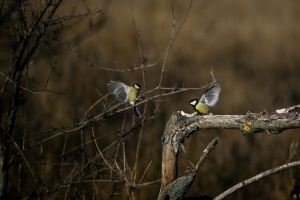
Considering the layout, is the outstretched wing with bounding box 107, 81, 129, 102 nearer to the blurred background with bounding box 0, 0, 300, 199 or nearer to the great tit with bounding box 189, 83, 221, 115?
the great tit with bounding box 189, 83, 221, 115

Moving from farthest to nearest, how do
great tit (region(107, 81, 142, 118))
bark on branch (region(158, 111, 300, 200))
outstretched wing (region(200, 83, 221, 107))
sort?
1. great tit (region(107, 81, 142, 118))
2. outstretched wing (region(200, 83, 221, 107))
3. bark on branch (region(158, 111, 300, 200))

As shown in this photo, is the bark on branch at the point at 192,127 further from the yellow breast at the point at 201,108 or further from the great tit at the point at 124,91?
the great tit at the point at 124,91

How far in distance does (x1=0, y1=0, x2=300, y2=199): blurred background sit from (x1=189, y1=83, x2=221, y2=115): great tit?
2.09 metres

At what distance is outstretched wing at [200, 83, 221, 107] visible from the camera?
3303 millimetres

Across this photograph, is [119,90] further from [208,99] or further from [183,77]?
[183,77]

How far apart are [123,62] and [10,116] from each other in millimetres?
4386

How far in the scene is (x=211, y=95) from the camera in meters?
3.32

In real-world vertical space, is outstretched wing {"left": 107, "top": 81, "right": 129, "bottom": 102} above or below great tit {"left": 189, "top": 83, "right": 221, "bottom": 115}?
above

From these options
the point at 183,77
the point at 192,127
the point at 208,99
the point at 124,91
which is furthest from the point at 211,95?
the point at 183,77

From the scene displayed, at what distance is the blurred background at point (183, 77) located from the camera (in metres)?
6.17

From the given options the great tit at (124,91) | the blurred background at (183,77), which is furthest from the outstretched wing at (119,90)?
the blurred background at (183,77)

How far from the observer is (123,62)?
8531mm

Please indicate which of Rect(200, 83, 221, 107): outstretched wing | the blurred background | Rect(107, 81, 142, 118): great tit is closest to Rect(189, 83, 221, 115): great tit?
Rect(200, 83, 221, 107): outstretched wing

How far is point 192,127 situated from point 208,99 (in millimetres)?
156
